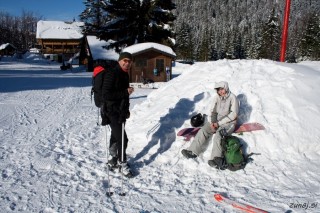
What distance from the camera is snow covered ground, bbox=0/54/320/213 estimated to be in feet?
11.2

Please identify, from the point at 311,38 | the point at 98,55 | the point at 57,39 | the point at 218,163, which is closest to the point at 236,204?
the point at 218,163

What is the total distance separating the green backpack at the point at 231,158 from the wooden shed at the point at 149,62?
1677 centimetres

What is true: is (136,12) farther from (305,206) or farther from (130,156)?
(305,206)

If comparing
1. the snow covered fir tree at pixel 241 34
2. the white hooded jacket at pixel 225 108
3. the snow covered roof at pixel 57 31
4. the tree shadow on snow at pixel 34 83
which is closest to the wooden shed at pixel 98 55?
the snow covered fir tree at pixel 241 34

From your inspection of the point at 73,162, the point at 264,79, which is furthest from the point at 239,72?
the point at 73,162

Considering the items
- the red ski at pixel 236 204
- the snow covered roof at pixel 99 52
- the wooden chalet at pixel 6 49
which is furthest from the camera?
the wooden chalet at pixel 6 49

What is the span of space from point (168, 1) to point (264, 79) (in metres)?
22.1

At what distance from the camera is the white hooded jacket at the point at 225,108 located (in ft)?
15.4

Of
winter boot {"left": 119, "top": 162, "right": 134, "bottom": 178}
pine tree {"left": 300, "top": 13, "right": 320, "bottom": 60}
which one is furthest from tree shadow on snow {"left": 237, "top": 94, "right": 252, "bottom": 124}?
pine tree {"left": 300, "top": 13, "right": 320, "bottom": 60}

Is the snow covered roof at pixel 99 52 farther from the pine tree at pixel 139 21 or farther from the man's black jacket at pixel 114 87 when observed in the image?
the man's black jacket at pixel 114 87

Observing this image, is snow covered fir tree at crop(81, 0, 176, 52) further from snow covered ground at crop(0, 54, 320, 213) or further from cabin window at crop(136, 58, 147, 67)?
snow covered ground at crop(0, 54, 320, 213)

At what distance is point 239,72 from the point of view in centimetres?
718

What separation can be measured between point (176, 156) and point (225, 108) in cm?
140

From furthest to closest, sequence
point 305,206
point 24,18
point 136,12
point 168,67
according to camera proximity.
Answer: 1. point 24,18
2. point 136,12
3. point 168,67
4. point 305,206
